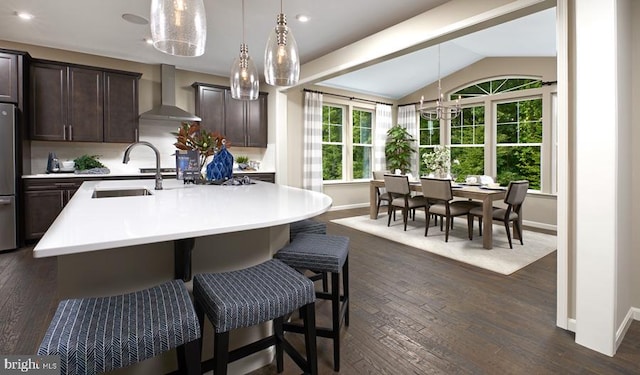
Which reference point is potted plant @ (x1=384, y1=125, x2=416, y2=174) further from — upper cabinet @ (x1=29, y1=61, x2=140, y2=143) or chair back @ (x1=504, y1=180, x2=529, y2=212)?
upper cabinet @ (x1=29, y1=61, x2=140, y2=143)

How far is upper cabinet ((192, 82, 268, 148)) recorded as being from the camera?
216 inches

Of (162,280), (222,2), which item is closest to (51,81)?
(222,2)

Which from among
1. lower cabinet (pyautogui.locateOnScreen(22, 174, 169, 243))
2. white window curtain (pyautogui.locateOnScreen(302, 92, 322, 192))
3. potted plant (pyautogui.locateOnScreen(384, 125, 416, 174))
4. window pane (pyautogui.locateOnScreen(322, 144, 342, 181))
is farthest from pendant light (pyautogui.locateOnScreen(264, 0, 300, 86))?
potted plant (pyautogui.locateOnScreen(384, 125, 416, 174))

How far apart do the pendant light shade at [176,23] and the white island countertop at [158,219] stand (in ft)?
2.56

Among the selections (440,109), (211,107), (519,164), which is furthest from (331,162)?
(519,164)

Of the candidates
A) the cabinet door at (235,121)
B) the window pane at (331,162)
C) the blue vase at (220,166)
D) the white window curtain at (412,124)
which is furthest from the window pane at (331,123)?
the blue vase at (220,166)

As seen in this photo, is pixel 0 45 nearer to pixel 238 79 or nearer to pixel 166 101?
pixel 166 101

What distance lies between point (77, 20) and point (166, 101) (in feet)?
5.54

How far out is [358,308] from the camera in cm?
243

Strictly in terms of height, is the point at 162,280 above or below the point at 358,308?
above

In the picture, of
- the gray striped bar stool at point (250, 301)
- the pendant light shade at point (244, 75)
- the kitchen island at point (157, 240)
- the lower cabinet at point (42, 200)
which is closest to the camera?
the kitchen island at point (157, 240)

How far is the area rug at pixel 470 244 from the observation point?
137 inches

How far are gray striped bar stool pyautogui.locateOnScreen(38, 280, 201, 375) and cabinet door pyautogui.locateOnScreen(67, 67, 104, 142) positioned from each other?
4442 mm

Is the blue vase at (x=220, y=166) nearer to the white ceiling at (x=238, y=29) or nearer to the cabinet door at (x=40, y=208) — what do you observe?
the white ceiling at (x=238, y=29)
